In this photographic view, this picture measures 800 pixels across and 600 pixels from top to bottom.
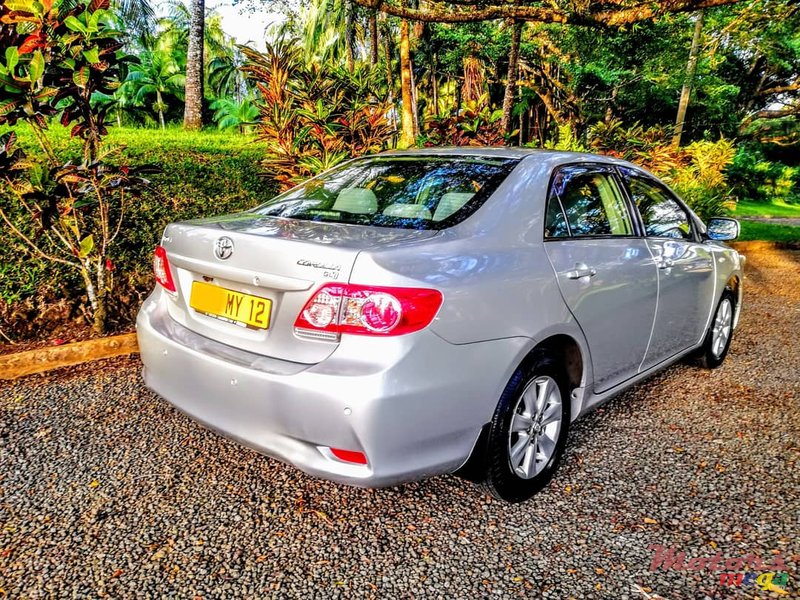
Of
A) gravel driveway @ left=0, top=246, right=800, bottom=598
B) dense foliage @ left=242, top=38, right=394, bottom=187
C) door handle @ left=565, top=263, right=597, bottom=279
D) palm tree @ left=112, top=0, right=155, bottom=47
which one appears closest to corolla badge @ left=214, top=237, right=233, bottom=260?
gravel driveway @ left=0, top=246, right=800, bottom=598

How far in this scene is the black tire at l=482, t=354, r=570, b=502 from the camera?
89.6 inches

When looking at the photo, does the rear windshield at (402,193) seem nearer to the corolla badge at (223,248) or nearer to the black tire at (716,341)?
the corolla badge at (223,248)

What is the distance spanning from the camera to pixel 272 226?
93.4 inches

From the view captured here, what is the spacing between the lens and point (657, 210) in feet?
11.7

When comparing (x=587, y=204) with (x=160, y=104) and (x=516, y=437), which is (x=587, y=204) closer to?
(x=516, y=437)

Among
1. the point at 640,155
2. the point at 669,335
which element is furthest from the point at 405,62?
the point at 669,335

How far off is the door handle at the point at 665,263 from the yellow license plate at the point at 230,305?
7.52 feet

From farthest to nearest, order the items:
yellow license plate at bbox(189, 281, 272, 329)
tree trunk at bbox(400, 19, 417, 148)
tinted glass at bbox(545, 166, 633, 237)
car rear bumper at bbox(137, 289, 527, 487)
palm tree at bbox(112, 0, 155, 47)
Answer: palm tree at bbox(112, 0, 155, 47)
tree trunk at bbox(400, 19, 417, 148)
tinted glass at bbox(545, 166, 633, 237)
yellow license plate at bbox(189, 281, 272, 329)
car rear bumper at bbox(137, 289, 527, 487)

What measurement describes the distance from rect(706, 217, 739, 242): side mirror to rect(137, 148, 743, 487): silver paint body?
173cm

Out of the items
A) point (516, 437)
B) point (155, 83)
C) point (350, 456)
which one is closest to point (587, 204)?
point (516, 437)

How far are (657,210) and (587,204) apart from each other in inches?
36.0

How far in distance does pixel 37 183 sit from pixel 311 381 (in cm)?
311

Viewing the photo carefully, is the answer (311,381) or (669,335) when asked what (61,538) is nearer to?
(311,381)

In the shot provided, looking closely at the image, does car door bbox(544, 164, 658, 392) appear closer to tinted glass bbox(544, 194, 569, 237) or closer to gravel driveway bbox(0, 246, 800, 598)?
tinted glass bbox(544, 194, 569, 237)
